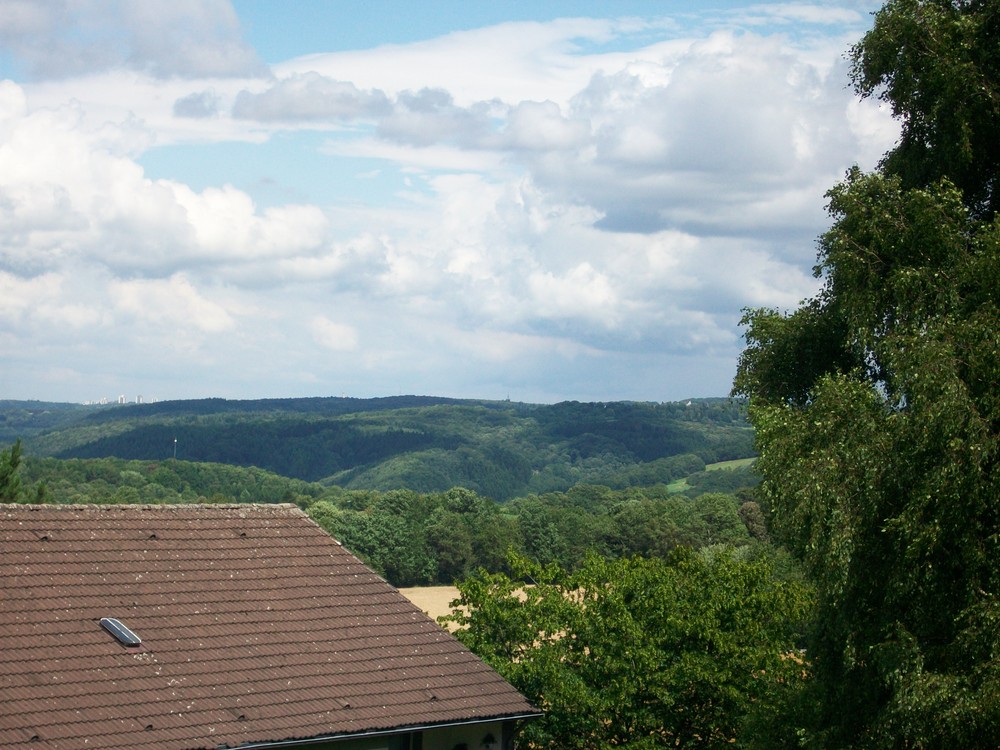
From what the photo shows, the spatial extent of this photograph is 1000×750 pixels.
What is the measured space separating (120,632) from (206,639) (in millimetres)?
1089

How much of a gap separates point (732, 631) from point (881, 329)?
10.5 meters

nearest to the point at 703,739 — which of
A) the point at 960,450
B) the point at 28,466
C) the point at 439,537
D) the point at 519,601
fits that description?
the point at 519,601

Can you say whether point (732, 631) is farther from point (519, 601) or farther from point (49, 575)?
point (49, 575)

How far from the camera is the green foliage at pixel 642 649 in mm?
22156

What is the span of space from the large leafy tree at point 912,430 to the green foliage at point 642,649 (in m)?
6.76

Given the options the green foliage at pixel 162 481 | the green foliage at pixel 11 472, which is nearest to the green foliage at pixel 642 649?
the green foliage at pixel 11 472

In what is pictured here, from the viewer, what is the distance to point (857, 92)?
55.6 ft

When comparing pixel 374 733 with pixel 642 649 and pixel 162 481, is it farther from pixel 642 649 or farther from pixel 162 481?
pixel 162 481

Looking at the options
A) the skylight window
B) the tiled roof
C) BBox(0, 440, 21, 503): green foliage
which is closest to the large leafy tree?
the tiled roof

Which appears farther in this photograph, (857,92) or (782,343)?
(782,343)

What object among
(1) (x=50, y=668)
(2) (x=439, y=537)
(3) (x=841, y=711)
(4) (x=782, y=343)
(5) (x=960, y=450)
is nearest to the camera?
(5) (x=960, y=450)

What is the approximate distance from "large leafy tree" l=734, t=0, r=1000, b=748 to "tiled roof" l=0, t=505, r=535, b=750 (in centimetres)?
479

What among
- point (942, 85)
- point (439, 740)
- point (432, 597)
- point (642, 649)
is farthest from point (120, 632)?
point (432, 597)

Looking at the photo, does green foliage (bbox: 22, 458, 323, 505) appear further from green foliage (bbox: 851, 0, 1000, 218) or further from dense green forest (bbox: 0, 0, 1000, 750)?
green foliage (bbox: 851, 0, 1000, 218)
